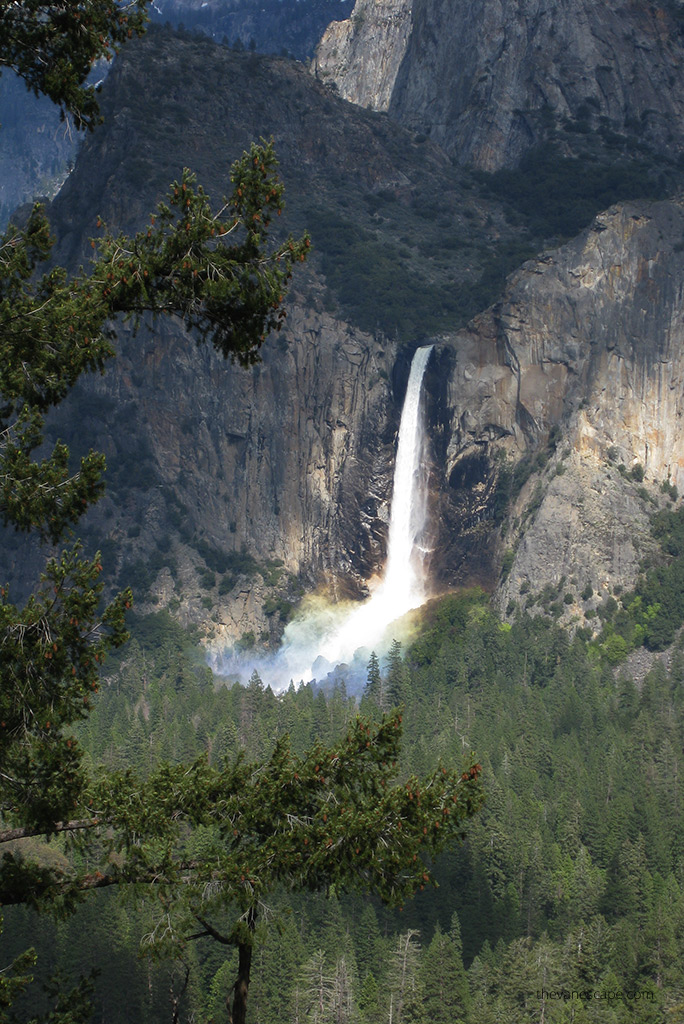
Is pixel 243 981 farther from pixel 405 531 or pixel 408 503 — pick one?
pixel 408 503

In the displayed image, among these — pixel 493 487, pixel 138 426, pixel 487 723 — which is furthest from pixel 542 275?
pixel 487 723

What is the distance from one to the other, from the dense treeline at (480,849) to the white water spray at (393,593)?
11.0 metres

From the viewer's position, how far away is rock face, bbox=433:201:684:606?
6447 inches

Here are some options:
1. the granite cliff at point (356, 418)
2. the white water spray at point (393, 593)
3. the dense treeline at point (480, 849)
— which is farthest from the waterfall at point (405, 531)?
the dense treeline at point (480, 849)

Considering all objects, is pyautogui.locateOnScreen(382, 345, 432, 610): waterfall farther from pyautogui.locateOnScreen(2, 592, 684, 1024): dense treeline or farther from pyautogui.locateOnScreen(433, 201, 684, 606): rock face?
pyautogui.locateOnScreen(2, 592, 684, 1024): dense treeline

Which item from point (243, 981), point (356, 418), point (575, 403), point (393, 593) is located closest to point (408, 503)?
point (393, 593)

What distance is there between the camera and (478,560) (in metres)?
173

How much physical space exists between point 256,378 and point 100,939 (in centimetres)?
10149

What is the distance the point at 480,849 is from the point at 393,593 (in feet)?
241

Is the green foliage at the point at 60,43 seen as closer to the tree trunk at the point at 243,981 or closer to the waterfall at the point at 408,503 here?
the tree trunk at the point at 243,981

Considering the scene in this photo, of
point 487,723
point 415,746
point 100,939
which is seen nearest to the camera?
point 100,939

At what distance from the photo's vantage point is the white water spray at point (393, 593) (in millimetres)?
171000

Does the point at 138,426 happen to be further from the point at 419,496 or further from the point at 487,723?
the point at 487,723

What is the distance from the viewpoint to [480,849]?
345 ft
